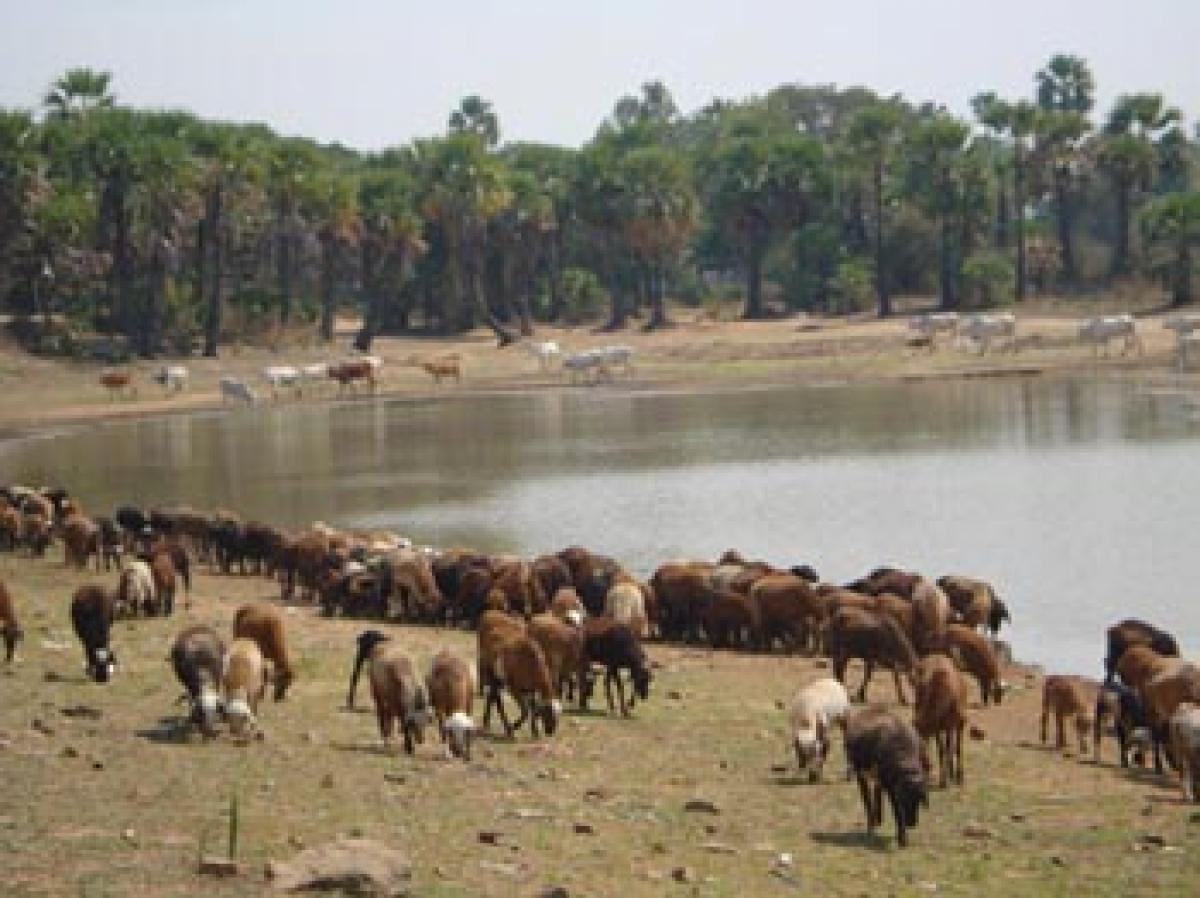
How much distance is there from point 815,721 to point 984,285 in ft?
223

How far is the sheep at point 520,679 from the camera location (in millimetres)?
A: 16234

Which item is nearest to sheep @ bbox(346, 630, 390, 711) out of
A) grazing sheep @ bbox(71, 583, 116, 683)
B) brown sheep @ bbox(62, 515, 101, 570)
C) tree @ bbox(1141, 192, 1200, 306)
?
grazing sheep @ bbox(71, 583, 116, 683)

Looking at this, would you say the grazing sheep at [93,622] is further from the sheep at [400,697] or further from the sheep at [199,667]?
the sheep at [400,697]

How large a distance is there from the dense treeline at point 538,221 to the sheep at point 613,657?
177ft

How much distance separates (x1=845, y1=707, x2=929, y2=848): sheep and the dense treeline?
2323 inches

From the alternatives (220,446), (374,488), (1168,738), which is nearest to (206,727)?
(1168,738)

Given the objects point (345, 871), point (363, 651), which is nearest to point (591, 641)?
point (363, 651)

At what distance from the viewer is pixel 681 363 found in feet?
237

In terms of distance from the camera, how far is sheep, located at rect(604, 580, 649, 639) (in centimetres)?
2123

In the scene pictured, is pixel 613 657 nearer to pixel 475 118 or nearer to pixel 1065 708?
pixel 1065 708

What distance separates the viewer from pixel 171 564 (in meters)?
23.9

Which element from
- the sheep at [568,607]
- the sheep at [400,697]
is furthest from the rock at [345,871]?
the sheep at [568,607]

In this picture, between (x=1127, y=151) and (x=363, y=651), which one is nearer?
(x=363, y=651)

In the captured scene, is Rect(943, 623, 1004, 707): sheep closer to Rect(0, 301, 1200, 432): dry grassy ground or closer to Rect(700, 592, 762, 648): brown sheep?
Rect(700, 592, 762, 648): brown sheep
